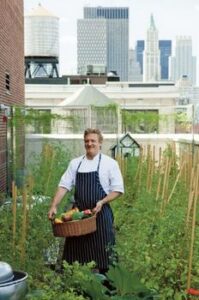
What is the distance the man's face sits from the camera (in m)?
4.84

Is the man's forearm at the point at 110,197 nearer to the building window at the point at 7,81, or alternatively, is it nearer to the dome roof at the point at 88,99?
the building window at the point at 7,81

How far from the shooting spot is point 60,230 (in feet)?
15.2

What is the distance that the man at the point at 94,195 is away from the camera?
4.92 metres

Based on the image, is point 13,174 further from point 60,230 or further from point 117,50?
point 117,50

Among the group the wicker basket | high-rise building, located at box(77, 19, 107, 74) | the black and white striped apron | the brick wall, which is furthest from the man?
high-rise building, located at box(77, 19, 107, 74)

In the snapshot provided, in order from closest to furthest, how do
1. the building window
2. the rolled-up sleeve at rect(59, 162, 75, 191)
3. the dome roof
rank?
the rolled-up sleeve at rect(59, 162, 75, 191) < the building window < the dome roof

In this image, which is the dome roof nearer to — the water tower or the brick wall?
the brick wall

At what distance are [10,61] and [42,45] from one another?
39.4 metres

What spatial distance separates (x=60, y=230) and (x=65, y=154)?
772 centimetres

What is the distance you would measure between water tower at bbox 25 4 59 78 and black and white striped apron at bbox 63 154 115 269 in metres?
45.5

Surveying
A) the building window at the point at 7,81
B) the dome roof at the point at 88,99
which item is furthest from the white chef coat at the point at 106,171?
the dome roof at the point at 88,99

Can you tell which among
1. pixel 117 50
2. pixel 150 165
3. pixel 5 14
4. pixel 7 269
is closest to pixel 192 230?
pixel 7 269

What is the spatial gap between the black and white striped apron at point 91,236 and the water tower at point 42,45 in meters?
45.5

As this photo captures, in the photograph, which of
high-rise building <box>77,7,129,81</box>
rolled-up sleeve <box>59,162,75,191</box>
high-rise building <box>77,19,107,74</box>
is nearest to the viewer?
rolled-up sleeve <box>59,162,75,191</box>
